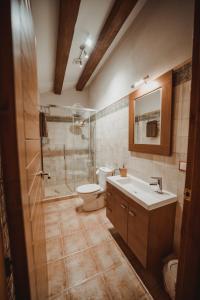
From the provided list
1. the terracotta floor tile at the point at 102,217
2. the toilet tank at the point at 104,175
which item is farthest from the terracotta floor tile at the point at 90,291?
the toilet tank at the point at 104,175

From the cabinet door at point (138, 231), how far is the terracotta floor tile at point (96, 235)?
471 millimetres

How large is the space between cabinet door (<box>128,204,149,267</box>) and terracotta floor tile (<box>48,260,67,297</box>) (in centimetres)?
77

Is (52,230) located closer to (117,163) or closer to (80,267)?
(80,267)

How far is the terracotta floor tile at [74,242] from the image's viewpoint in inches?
61.2

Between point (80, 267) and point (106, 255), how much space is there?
319 millimetres

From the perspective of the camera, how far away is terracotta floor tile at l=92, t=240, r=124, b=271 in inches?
54.0

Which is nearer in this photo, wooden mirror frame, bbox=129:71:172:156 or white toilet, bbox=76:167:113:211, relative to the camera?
wooden mirror frame, bbox=129:71:172:156

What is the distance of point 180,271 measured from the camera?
0.70m

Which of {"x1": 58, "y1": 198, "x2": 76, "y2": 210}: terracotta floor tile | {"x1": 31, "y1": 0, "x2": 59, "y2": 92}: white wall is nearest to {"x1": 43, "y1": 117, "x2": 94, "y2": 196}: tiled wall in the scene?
{"x1": 58, "y1": 198, "x2": 76, "y2": 210}: terracotta floor tile

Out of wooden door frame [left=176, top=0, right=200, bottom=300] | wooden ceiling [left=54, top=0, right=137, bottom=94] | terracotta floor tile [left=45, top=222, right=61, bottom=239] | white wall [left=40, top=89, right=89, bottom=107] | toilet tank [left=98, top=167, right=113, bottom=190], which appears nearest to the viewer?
wooden door frame [left=176, top=0, right=200, bottom=300]

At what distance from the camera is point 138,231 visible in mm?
1255

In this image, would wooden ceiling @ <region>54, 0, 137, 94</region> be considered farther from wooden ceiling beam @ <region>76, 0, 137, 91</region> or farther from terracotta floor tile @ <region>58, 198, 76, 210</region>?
terracotta floor tile @ <region>58, 198, 76, 210</region>

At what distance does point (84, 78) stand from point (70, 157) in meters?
2.08

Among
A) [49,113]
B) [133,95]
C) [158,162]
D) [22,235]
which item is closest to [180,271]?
[22,235]
